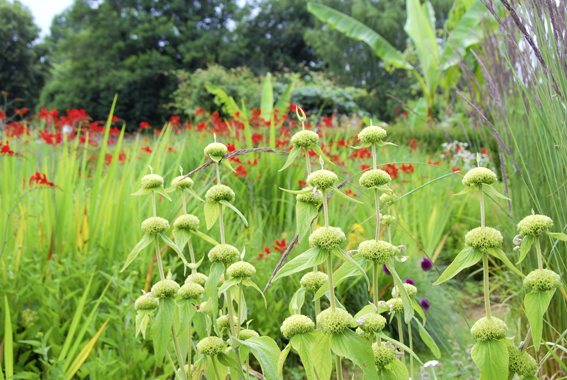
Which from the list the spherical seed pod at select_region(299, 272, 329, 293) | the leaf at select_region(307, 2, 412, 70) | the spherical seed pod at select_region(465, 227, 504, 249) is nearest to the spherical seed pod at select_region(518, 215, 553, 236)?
the spherical seed pod at select_region(465, 227, 504, 249)

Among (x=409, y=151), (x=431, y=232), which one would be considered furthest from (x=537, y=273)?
(x=409, y=151)

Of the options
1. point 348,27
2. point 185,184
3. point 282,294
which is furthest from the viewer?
point 348,27

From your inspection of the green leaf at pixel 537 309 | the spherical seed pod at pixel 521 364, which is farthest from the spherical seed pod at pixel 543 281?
the spherical seed pod at pixel 521 364

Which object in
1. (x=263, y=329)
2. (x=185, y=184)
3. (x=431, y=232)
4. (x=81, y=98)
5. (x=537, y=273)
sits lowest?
(x=263, y=329)

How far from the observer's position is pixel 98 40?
81.6ft

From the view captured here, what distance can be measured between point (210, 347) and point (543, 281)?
1.91ft

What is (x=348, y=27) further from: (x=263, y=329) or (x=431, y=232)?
(x=263, y=329)

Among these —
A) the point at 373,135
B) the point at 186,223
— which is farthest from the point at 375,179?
the point at 186,223

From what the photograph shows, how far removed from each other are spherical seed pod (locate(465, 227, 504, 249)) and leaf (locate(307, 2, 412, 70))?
11.2m

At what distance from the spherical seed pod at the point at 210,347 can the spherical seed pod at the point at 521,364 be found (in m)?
0.51

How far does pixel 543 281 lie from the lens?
25.4 inches

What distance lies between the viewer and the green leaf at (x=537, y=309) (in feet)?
2.05

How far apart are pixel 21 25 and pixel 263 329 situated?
1162 inches

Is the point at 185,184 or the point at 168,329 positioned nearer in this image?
the point at 168,329
